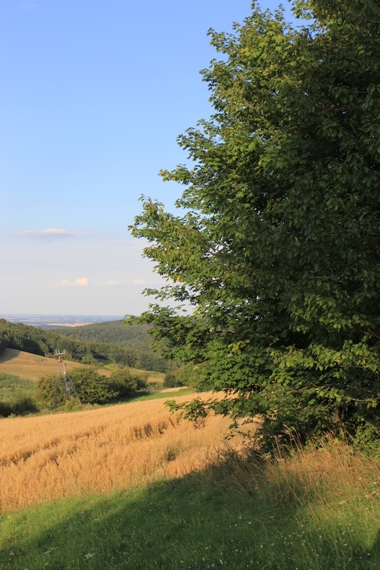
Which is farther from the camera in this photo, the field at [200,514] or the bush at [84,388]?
the bush at [84,388]

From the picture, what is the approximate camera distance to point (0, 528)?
26.3 ft

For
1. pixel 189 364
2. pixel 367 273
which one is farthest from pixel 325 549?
pixel 189 364

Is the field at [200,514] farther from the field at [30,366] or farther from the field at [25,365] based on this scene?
the field at [25,365]

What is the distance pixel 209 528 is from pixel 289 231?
4.36 meters

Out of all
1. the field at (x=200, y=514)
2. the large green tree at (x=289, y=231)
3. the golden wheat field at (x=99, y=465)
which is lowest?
the golden wheat field at (x=99, y=465)

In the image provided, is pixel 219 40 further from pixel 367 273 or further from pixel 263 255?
pixel 367 273

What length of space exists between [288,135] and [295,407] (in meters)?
4.07

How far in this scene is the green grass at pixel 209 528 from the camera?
453 cm

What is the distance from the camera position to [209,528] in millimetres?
5887

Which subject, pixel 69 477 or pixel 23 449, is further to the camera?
pixel 23 449

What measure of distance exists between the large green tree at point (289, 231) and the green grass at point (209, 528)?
1217mm

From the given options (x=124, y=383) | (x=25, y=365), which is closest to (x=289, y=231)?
(x=124, y=383)

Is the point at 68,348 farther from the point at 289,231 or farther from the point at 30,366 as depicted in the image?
the point at 289,231

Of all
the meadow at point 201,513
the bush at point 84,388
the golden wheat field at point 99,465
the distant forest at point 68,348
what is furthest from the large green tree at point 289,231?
the distant forest at point 68,348
